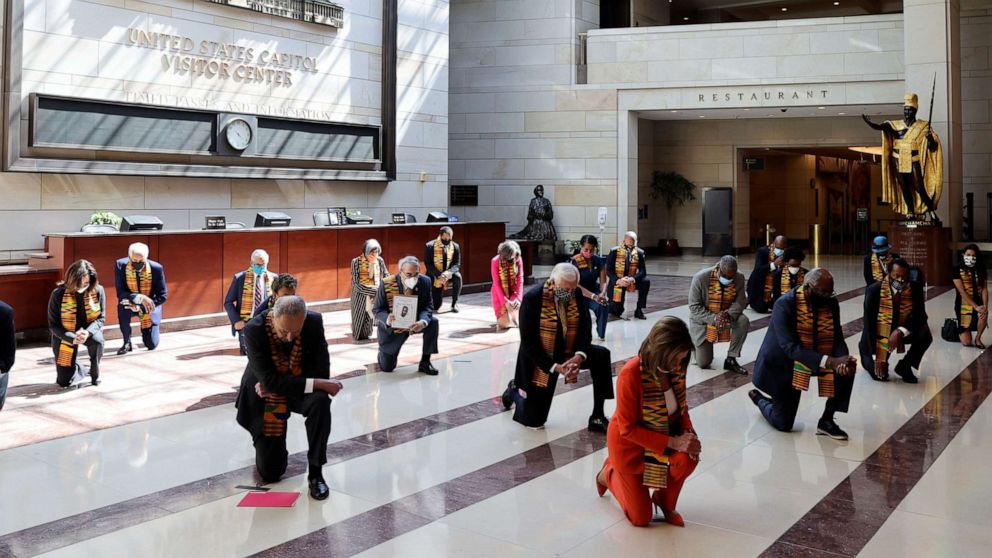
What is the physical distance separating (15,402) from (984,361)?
9.53 metres

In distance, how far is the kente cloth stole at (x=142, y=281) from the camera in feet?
33.8

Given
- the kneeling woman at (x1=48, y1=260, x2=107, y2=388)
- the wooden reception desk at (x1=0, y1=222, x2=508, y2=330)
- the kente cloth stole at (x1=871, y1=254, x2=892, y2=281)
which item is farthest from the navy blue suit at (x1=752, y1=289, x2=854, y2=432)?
the wooden reception desk at (x1=0, y1=222, x2=508, y2=330)

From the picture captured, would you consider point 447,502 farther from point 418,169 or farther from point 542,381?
point 418,169

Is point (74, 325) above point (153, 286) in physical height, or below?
below

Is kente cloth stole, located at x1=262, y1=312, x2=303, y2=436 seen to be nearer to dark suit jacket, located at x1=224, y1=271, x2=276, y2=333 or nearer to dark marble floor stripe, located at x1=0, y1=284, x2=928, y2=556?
dark marble floor stripe, located at x1=0, y1=284, x2=928, y2=556

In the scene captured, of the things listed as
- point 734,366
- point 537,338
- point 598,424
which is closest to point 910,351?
point 734,366

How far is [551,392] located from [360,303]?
478 centimetres

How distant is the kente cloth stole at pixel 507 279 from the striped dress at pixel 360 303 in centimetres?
183

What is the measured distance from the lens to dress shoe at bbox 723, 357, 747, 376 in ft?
30.0

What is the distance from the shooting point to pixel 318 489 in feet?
→ 17.2

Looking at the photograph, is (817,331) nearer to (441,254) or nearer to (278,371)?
(278,371)

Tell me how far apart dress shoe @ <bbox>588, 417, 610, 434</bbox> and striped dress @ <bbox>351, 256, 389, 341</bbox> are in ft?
15.6

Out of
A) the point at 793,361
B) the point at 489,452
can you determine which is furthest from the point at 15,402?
the point at 793,361

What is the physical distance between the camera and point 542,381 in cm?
682
